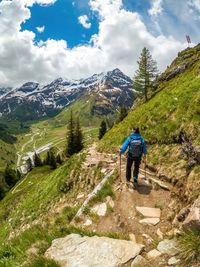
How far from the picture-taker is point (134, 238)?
37.5 feet

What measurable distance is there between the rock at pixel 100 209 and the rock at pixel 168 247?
5.16 meters

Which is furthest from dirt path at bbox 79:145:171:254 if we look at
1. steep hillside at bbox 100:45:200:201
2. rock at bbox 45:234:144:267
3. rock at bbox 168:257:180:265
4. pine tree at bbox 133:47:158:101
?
pine tree at bbox 133:47:158:101

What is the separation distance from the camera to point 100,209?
14.4 metres

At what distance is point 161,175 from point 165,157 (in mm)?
2106

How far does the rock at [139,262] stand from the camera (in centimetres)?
796

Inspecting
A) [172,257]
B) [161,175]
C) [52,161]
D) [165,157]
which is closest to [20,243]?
[172,257]

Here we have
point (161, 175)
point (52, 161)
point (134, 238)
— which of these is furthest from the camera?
point (52, 161)

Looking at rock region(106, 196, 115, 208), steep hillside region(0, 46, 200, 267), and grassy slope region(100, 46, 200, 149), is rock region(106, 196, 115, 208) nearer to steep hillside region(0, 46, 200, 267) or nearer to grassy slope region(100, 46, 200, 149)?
steep hillside region(0, 46, 200, 267)

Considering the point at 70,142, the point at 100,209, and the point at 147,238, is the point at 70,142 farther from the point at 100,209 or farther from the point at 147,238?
the point at 147,238

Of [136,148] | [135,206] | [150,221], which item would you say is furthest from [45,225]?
[136,148]

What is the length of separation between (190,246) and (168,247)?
1052mm

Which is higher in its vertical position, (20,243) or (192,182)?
(192,182)

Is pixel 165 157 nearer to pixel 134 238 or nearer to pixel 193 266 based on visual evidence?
pixel 134 238

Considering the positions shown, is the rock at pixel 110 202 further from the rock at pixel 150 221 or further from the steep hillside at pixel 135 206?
the rock at pixel 150 221
